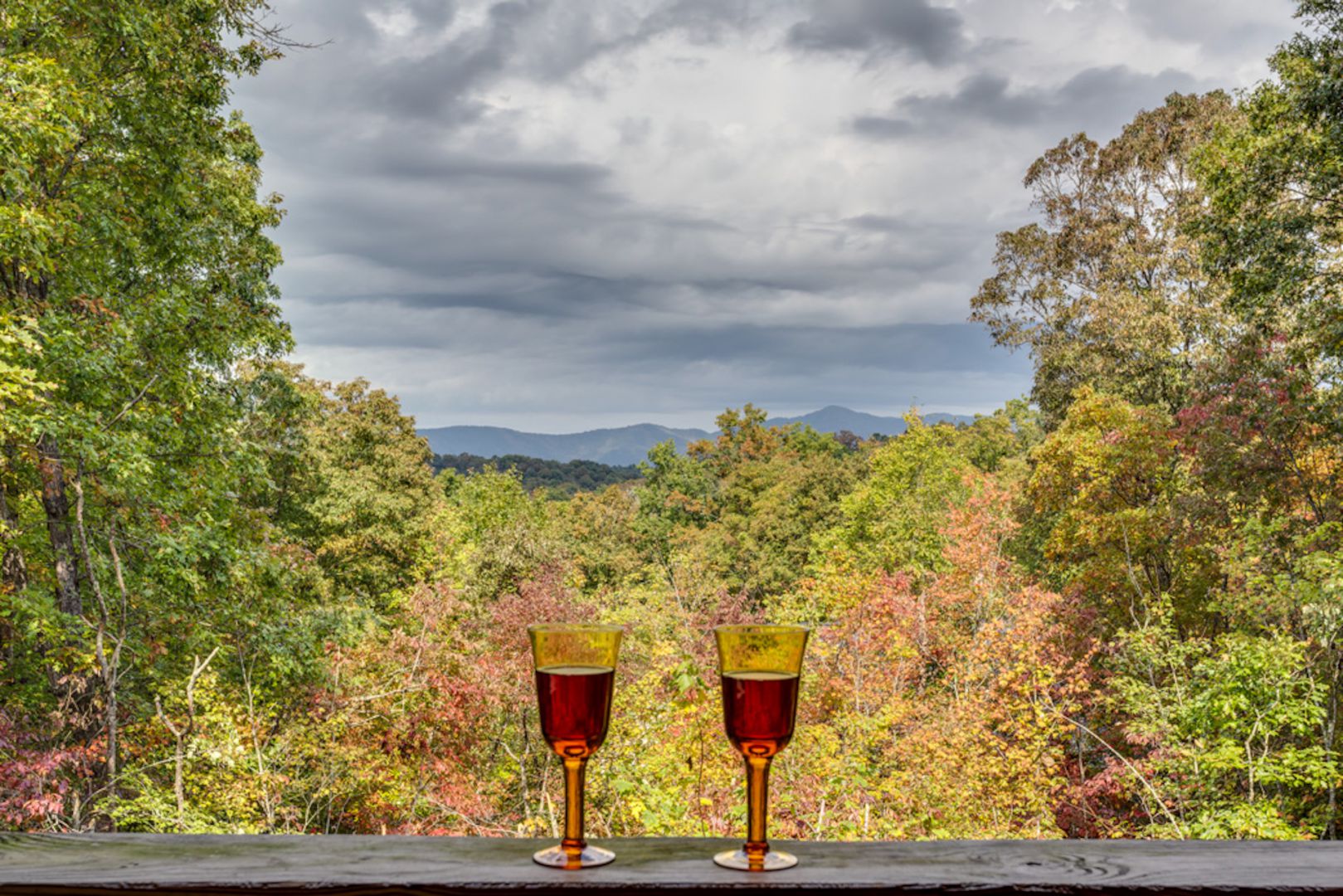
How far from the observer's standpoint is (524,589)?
32.2 ft

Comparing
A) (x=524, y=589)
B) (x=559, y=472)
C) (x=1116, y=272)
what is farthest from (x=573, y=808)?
(x=559, y=472)

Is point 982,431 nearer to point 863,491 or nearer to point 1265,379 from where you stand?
point 863,491

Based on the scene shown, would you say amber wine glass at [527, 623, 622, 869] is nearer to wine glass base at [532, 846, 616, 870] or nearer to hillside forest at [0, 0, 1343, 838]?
wine glass base at [532, 846, 616, 870]

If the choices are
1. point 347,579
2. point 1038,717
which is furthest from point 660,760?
point 347,579

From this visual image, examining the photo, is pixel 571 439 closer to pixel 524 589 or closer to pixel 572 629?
pixel 524 589

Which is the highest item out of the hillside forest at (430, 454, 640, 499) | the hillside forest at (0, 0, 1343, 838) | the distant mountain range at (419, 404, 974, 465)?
the distant mountain range at (419, 404, 974, 465)

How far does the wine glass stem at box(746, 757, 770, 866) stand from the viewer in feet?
2.56

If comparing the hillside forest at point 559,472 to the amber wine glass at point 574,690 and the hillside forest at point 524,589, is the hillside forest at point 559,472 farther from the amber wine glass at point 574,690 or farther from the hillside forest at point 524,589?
the amber wine glass at point 574,690

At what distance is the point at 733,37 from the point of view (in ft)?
34.0

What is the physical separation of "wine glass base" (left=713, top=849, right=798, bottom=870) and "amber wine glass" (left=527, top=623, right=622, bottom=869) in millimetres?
107

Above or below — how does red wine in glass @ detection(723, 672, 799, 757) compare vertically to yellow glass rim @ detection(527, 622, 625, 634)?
below

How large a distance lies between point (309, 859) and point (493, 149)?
47.1 ft

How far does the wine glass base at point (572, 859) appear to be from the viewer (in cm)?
78

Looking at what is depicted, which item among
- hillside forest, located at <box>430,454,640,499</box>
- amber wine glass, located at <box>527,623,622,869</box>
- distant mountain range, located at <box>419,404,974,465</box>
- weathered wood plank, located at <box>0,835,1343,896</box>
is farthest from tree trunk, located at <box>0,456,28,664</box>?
distant mountain range, located at <box>419,404,974,465</box>
